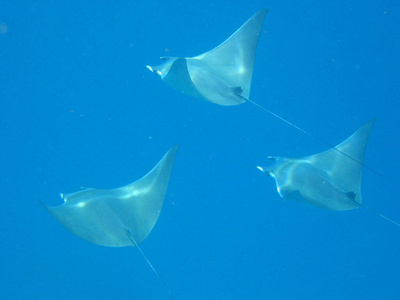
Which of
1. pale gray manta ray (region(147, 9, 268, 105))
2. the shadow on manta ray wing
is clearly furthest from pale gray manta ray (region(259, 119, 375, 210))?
pale gray manta ray (region(147, 9, 268, 105))

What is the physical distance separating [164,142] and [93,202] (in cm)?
226

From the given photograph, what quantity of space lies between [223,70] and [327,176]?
2105 mm

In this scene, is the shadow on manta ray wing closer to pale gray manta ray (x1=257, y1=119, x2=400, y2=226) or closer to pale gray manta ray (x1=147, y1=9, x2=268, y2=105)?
pale gray manta ray (x1=147, y1=9, x2=268, y2=105)

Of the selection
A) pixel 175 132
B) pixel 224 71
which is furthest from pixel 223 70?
pixel 175 132

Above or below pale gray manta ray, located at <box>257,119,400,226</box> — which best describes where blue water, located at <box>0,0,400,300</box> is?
above

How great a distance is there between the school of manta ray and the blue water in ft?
3.87

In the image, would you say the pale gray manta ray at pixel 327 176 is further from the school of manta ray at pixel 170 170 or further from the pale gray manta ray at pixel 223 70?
the pale gray manta ray at pixel 223 70

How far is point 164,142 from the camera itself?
580cm

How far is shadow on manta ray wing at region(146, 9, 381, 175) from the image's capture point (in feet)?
13.9

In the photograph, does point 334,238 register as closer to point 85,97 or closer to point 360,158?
point 360,158

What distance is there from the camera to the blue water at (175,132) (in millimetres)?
5562

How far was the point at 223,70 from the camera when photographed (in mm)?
4762

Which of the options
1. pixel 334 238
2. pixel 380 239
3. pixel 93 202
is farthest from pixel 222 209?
pixel 380 239

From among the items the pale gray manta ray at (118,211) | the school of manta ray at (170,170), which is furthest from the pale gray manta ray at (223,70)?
the pale gray manta ray at (118,211)
